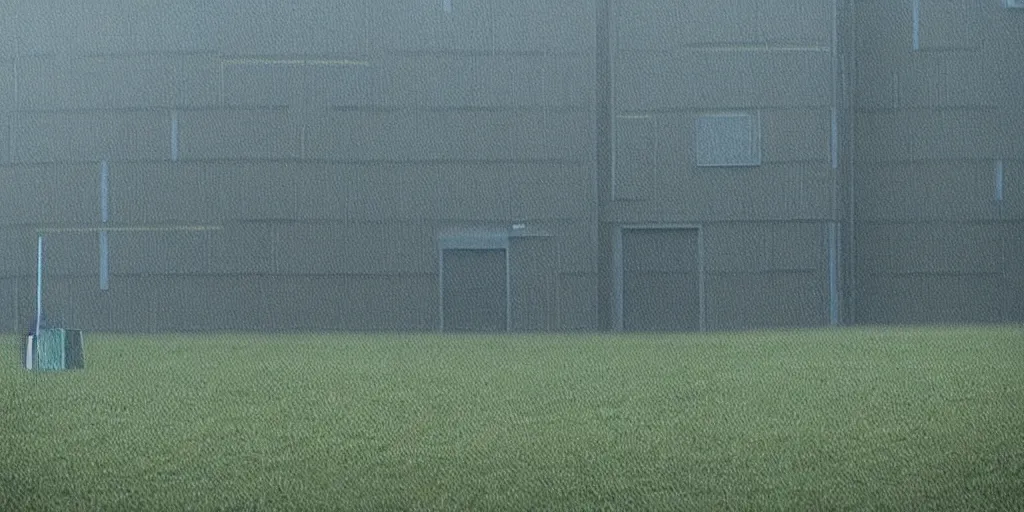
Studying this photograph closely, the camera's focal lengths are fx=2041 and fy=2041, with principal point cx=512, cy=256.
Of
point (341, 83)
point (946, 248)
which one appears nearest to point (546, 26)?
point (341, 83)

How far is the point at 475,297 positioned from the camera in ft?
114

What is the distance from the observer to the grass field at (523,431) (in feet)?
35.3

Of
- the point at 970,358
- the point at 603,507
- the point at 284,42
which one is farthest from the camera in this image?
the point at 284,42

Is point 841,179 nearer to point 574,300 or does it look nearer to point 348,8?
point 574,300

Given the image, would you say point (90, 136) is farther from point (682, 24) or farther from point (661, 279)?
point (682, 24)

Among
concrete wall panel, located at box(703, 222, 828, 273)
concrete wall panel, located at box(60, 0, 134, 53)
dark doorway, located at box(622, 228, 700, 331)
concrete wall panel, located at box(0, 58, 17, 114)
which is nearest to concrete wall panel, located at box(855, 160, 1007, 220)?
concrete wall panel, located at box(703, 222, 828, 273)

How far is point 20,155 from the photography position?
114 feet

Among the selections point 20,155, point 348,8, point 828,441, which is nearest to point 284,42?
→ point 348,8

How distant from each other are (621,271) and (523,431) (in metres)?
20.7

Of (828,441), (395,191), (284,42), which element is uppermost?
(284,42)

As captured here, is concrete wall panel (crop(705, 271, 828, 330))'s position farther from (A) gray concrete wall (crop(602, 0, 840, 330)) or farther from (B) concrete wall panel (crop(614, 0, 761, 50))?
(B) concrete wall panel (crop(614, 0, 761, 50))

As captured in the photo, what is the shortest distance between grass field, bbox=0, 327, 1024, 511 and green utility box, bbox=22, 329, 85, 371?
562 mm

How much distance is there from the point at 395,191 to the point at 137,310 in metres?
4.83

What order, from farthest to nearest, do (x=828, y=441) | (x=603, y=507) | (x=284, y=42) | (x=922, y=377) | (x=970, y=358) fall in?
1. (x=284, y=42)
2. (x=970, y=358)
3. (x=922, y=377)
4. (x=828, y=441)
5. (x=603, y=507)
